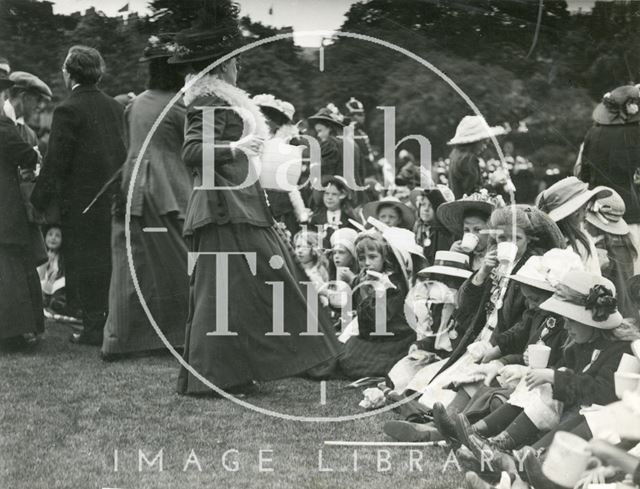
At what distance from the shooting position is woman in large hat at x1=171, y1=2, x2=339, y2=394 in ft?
18.7

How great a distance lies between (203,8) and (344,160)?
1.11 metres

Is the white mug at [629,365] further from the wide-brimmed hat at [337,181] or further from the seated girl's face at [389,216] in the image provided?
the wide-brimmed hat at [337,181]

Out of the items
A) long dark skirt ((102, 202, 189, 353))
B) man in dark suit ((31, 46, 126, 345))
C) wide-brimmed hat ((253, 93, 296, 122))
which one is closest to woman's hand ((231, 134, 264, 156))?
wide-brimmed hat ((253, 93, 296, 122))

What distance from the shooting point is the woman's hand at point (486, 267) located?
551 centimetres

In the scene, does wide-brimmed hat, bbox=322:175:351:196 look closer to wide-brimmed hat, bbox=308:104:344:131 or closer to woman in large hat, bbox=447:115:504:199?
wide-brimmed hat, bbox=308:104:344:131

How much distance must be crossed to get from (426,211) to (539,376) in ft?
3.92

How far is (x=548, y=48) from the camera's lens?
5676 mm

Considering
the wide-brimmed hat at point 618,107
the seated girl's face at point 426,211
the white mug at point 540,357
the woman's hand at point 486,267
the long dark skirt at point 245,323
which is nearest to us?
the white mug at point 540,357

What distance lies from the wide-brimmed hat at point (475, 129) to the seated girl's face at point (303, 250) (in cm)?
109

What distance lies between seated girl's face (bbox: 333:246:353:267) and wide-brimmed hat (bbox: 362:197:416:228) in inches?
9.8

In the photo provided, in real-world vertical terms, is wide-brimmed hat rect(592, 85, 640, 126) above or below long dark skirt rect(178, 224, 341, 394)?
above

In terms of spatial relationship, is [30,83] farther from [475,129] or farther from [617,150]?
[617,150]

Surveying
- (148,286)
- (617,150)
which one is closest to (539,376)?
(617,150)

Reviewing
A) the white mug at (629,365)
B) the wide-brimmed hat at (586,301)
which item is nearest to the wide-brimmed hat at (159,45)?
the wide-brimmed hat at (586,301)
